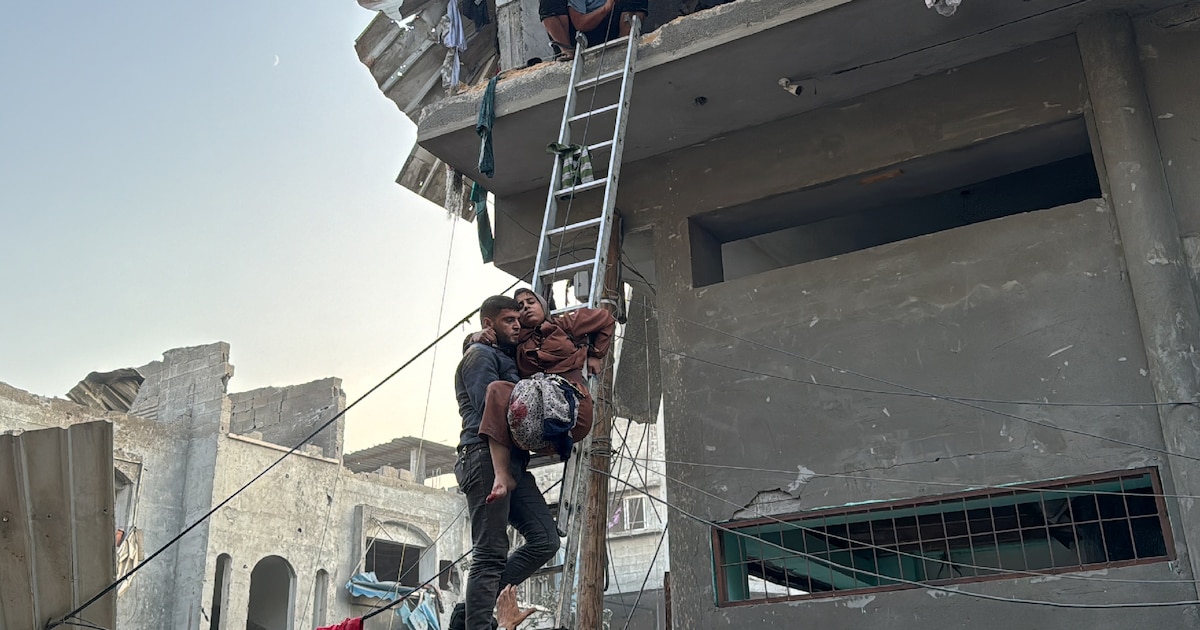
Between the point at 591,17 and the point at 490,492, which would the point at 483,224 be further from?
the point at 490,492

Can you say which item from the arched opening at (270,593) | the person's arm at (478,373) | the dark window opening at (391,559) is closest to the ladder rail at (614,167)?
the person's arm at (478,373)

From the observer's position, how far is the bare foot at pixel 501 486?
16.8ft

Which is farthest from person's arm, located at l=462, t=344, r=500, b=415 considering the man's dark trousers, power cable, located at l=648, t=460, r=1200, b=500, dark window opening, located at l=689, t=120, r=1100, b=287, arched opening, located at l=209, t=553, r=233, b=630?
arched opening, located at l=209, t=553, r=233, b=630

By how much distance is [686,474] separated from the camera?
8320 millimetres

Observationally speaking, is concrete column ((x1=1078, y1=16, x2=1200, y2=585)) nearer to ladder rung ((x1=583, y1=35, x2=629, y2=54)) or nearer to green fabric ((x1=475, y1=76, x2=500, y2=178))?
ladder rung ((x1=583, y1=35, x2=629, y2=54))

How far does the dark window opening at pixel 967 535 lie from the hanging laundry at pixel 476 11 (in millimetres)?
5218

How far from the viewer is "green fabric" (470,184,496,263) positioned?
9.73m

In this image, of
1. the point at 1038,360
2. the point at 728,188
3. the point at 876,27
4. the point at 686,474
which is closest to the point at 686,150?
the point at 728,188

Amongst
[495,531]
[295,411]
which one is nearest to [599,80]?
[495,531]

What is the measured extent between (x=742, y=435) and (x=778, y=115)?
8.64ft

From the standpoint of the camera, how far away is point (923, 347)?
25.1 ft

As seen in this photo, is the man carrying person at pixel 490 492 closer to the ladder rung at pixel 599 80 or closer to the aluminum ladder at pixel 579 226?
the aluminum ladder at pixel 579 226

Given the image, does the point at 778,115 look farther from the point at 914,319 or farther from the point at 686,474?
the point at 686,474

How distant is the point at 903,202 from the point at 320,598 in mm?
20599
